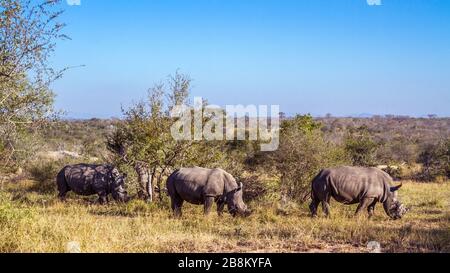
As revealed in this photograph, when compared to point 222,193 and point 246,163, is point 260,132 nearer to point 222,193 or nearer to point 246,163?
point 246,163

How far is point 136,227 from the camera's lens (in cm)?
995

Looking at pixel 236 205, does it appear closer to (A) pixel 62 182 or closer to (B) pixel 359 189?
(B) pixel 359 189

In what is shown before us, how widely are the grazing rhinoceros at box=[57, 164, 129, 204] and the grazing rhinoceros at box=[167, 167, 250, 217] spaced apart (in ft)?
12.4

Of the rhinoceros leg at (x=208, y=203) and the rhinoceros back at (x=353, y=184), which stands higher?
the rhinoceros back at (x=353, y=184)

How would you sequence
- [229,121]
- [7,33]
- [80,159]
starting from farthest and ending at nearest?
[80,159] < [229,121] < [7,33]

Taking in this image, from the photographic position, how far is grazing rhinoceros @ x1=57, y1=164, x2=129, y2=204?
53.8 feet

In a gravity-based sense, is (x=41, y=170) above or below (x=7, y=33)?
below

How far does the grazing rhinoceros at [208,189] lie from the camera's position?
12.7m

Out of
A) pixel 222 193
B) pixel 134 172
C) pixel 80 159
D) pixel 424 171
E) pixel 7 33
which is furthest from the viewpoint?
pixel 424 171

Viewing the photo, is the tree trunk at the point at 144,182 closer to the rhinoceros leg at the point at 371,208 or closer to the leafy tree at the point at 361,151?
the rhinoceros leg at the point at 371,208

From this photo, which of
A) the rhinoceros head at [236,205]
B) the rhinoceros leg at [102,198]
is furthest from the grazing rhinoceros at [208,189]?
the rhinoceros leg at [102,198]

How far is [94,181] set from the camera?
665 inches
